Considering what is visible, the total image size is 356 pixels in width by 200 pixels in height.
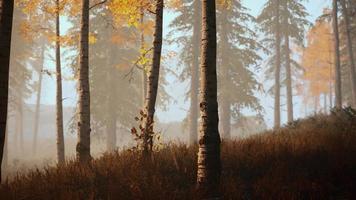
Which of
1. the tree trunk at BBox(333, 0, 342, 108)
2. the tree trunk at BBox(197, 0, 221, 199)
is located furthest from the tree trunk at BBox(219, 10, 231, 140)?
the tree trunk at BBox(197, 0, 221, 199)

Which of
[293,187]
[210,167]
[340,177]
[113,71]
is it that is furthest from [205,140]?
[113,71]

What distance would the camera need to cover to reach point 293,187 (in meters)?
5.90

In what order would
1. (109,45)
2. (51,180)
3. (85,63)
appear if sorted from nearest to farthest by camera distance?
1. (51,180)
2. (85,63)
3. (109,45)

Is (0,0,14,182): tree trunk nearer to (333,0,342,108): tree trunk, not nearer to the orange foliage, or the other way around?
(333,0,342,108): tree trunk


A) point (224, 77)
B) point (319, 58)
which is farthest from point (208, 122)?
point (319, 58)

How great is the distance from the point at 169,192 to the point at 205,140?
100 centimetres

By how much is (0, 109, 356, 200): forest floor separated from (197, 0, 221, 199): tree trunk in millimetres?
219

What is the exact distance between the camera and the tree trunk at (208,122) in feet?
19.3

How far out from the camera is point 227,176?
6.66 metres

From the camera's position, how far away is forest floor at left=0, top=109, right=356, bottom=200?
19.0ft

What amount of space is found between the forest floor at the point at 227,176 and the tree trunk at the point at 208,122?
219 mm

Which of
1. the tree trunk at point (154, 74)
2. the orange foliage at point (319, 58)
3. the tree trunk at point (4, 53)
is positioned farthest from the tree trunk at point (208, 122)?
the orange foliage at point (319, 58)

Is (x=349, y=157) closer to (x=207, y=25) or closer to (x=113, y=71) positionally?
(x=207, y=25)

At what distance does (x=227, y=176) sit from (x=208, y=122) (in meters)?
1.26
